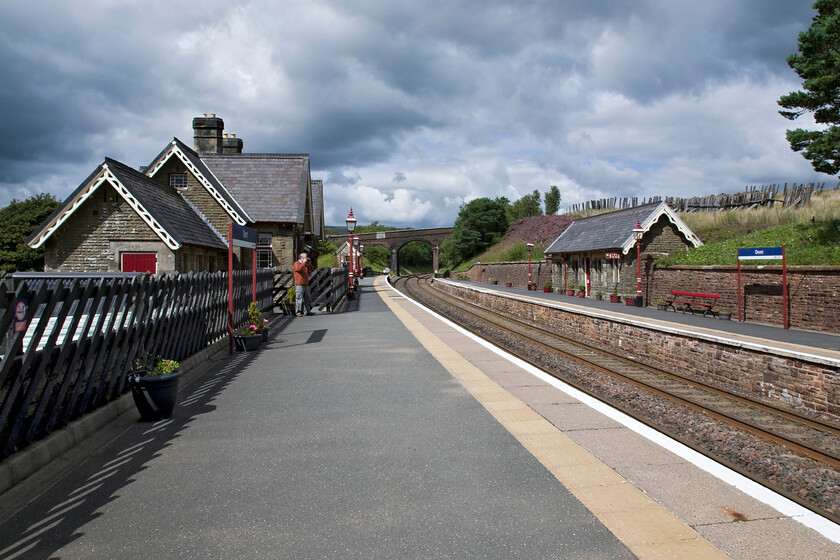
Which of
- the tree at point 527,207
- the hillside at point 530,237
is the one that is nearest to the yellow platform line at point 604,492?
the hillside at point 530,237

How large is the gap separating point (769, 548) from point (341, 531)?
2671mm

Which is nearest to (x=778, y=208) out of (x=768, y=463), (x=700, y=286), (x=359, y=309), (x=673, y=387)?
(x=700, y=286)

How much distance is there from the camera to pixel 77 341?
5.30 meters

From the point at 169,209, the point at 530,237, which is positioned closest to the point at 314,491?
the point at 169,209

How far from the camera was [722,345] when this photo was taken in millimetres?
10789

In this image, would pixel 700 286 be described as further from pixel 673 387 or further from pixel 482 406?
pixel 482 406

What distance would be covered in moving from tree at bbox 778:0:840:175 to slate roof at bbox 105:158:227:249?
73.1 feet

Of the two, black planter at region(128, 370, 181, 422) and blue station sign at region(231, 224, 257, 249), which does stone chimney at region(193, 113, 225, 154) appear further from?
black planter at region(128, 370, 181, 422)

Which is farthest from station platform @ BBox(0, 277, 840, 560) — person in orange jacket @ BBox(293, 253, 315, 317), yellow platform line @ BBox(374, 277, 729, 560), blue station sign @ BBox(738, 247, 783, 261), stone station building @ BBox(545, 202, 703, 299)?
stone station building @ BBox(545, 202, 703, 299)

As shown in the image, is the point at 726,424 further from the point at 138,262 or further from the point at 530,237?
the point at 530,237

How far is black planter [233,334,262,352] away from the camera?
1138cm

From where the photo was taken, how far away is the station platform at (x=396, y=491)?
3.40 meters

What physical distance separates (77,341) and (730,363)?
10750mm

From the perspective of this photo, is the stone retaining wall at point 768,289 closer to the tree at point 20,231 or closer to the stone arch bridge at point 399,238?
the tree at point 20,231
